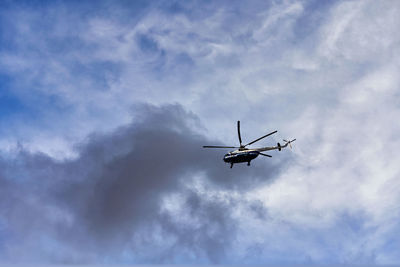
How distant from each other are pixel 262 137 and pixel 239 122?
12.8 m

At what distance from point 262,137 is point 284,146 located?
66.9ft

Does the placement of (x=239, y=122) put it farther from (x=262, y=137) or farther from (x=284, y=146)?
(x=284, y=146)

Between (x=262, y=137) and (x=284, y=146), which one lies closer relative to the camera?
(x=262, y=137)

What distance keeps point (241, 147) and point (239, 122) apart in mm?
12539

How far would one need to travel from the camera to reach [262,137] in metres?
168

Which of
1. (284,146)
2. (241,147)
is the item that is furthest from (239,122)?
(284,146)

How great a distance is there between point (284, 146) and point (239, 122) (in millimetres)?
27655

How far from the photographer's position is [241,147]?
6959 inches

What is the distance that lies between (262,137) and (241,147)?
1322 cm

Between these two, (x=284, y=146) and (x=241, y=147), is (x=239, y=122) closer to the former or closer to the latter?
(x=241, y=147)

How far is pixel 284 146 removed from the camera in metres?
183

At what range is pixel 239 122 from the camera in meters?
172
